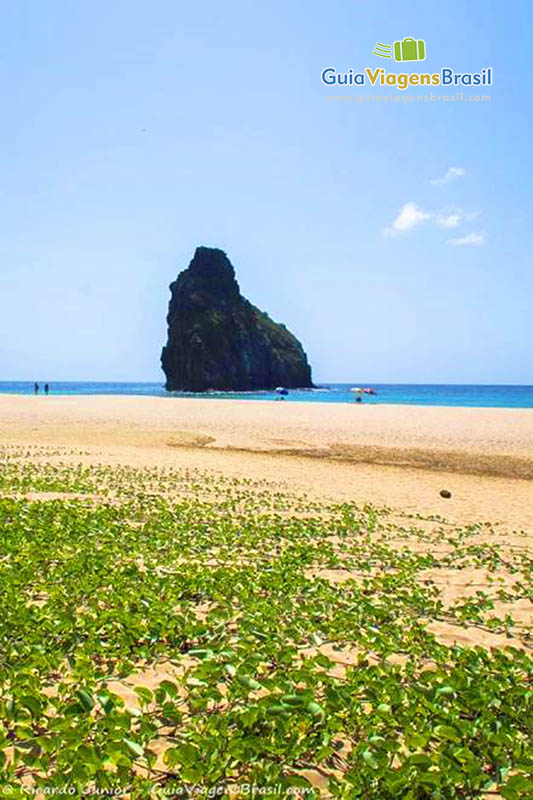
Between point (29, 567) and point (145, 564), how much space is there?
174 cm

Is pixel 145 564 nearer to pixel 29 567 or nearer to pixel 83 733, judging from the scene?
pixel 29 567

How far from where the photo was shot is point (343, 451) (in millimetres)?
30453

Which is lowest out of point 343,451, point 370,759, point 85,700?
point 343,451

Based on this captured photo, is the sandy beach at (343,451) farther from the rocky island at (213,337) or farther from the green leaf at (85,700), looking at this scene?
the rocky island at (213,337)

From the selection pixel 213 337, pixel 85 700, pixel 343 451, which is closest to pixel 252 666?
pixel 85 700

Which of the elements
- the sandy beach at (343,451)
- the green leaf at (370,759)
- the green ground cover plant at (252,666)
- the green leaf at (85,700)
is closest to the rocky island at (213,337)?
the sandy beach at (343,451)

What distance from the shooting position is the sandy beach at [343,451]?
736 inches

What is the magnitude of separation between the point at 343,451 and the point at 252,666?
25.4m

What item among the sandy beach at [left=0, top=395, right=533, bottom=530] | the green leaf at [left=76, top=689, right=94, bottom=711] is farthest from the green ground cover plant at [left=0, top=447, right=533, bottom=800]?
the sandy beach at [left=0, top=395, right=533, bottom=530]

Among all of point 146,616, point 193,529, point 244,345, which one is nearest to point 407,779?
point 146,616

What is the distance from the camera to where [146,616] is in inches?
269

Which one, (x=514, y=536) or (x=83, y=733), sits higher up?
(x=83, y=733)

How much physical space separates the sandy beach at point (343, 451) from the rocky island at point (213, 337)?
378ft

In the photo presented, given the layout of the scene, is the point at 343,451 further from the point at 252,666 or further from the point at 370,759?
the point at 370,759
